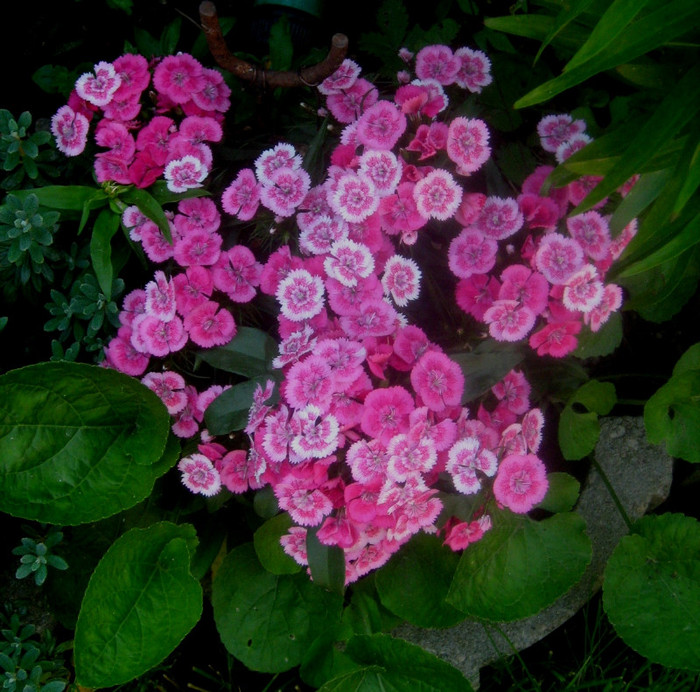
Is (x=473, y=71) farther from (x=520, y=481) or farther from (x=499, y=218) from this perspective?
(x=520, y=481)

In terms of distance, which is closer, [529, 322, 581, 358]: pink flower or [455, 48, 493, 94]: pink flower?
[529, 322, 581, 358]: pink flower

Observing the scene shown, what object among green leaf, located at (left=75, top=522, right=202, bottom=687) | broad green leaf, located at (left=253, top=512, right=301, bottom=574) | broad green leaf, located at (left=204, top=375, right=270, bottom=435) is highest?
broad green leaf, located at (left=204, top=375, right=270, bottom=435)

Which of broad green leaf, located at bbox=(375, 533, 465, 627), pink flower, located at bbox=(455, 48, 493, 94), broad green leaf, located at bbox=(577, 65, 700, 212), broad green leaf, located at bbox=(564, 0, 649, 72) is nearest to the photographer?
broad green leaf, located at bbox=(564, 0, 649, 72)

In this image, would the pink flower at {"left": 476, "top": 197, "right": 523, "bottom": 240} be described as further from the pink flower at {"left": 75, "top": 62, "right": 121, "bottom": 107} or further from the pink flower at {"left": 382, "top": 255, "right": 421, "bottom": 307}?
the pink flower at {"left": 75, "top": 62, "right": 121, "bottom": 107}

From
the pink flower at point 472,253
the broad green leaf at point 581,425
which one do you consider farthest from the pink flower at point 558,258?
the broad green leaf at point 581,425

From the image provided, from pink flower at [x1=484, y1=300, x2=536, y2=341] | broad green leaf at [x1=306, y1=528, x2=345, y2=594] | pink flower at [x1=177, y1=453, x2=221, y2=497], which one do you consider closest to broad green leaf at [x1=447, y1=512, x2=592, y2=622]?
broad green leaf at [x1=306, y1=528, x2=345, y2=594]

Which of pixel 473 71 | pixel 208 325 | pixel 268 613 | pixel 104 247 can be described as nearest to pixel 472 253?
pixel 473 71
